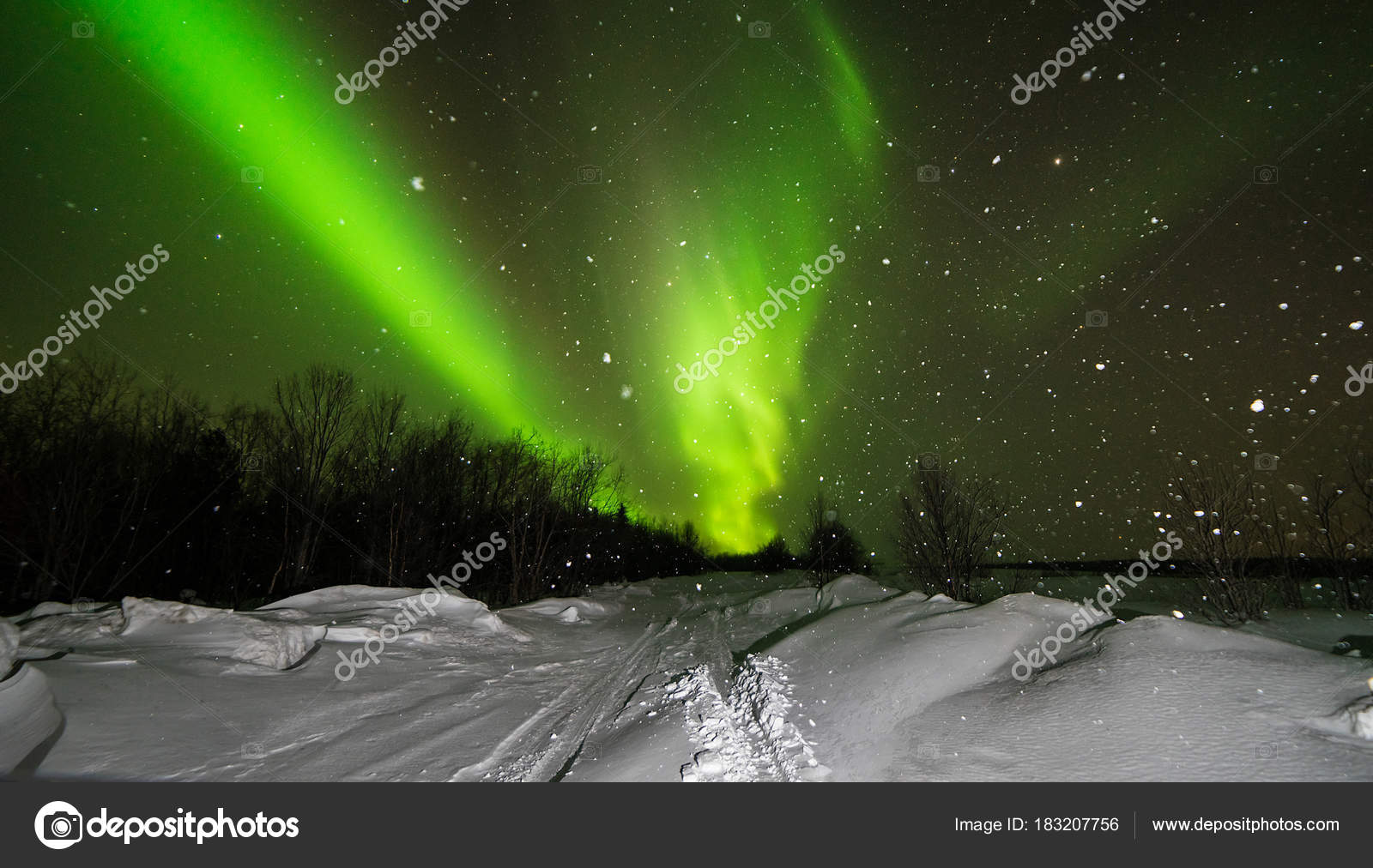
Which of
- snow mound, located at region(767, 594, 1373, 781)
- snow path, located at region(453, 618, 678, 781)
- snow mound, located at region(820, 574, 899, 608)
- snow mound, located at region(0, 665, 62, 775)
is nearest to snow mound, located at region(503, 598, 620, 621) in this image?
snow path, located at region(453, 618, 678, 781)

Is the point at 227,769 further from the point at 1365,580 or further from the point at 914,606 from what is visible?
the point at 1365,580

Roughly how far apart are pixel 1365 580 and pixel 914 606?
2043 cm

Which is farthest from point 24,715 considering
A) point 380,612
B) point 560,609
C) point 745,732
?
point 560,609

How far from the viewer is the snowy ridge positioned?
13.9 ft

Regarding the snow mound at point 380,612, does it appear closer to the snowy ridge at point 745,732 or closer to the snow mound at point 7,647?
the snow mound at point 7,647

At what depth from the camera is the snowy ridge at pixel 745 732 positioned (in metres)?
4.23

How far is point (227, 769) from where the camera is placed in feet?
13.8
